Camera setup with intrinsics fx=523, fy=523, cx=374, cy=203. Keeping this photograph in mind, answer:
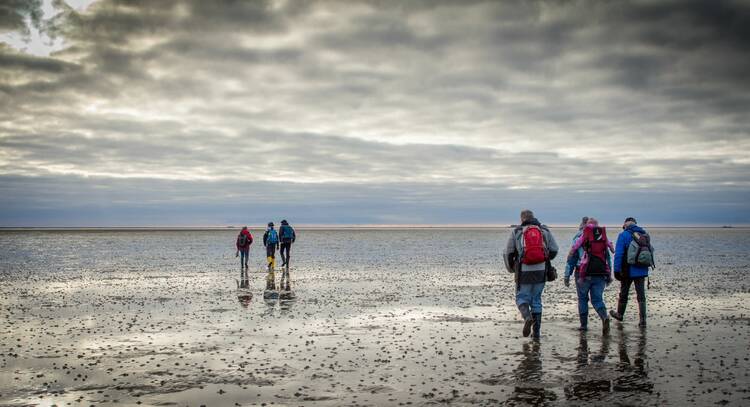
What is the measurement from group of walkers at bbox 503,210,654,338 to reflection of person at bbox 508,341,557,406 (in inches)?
64.7

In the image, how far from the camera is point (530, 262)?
12961mm

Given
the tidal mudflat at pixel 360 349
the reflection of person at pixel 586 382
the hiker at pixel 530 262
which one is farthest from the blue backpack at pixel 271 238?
the reflection of person at pixel 586 382

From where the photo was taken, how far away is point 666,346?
40.4 ft

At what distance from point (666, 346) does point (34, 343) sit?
15351 millimetres

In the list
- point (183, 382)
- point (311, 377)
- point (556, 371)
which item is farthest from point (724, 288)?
point (183, 382)

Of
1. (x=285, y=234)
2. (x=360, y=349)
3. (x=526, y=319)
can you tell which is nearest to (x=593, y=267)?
(x=526, y=319)

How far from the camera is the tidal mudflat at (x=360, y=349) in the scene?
29.8ft

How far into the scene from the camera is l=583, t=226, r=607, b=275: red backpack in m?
14.0

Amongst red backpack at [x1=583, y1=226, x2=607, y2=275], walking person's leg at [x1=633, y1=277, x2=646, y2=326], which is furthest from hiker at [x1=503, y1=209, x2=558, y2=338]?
walking person's leg at [x1=633, y1=277, x2=646, y2=326]

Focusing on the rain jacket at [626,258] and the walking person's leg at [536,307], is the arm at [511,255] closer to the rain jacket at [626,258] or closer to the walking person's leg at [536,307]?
the walking person's leg at [536,307]

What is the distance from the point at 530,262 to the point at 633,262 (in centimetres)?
417

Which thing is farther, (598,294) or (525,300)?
(598,294)

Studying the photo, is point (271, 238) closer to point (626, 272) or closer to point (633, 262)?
point (626, 272)

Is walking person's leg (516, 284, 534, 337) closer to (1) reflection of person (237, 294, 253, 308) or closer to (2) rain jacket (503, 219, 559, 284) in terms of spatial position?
(2) rain jacket (503, 219, 559, 284)
